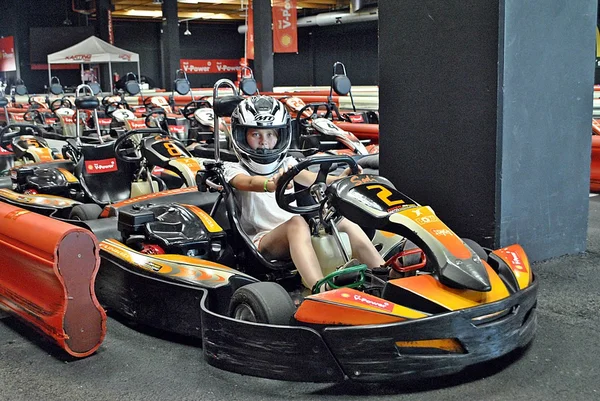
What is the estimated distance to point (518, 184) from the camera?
3525 millimetres

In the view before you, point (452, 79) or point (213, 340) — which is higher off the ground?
point (452, 79)

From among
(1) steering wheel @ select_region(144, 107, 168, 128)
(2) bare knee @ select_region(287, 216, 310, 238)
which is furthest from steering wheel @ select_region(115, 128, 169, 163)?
(1) steering wheel @ select_region(144, 107, 168, 128)

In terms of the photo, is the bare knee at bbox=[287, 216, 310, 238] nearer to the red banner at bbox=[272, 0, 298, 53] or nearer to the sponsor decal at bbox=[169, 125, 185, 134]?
the sponsor decal at bbox=[169, 125, 185, 134]

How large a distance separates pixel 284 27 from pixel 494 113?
1230 centimetres

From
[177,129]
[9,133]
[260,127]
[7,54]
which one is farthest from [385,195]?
[7,54]

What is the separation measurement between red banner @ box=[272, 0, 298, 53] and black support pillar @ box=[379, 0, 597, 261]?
1168 cm

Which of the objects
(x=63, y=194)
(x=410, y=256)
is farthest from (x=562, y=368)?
(x=63, y=194)

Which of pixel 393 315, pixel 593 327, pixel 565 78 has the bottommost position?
pixel 593 327

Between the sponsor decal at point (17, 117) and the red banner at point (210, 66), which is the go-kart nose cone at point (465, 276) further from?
the red banner at point (210, 66)

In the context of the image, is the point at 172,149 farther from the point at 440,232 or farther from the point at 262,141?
the point at 440,232

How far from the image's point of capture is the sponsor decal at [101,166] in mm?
4953

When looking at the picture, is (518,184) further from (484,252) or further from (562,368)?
(562,368)

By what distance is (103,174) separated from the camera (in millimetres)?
5000

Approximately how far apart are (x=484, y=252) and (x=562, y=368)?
0.44m
